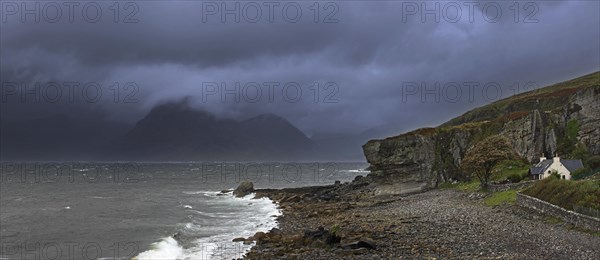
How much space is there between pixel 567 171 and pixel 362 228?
27.2 meters

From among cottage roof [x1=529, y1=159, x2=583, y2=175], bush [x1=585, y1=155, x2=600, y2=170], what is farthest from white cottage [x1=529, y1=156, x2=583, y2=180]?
bush [x1=585, y1=155, x2=600, y2=170]

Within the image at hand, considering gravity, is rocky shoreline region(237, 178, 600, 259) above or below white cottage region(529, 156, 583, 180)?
below

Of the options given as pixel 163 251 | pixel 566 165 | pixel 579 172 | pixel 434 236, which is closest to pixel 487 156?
pixel 566 165

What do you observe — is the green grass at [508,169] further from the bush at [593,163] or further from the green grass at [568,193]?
the green grass at [568,193]

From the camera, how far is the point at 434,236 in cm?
3319

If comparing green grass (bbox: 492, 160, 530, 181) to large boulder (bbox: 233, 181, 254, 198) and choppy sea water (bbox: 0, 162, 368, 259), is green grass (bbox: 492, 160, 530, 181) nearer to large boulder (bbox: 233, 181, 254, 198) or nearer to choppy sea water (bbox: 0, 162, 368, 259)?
choppy sea water (bbox: 0, 162, 368, 259)

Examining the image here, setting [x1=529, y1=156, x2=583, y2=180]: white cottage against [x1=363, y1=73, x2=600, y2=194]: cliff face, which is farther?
[x1=363, y1=73, x2=600, y2=194]: cliff face

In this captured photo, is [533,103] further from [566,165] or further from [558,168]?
[558,168]

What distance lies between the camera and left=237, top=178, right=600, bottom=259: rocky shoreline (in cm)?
2628

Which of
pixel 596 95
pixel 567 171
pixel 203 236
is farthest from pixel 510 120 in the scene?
pixel 203 236

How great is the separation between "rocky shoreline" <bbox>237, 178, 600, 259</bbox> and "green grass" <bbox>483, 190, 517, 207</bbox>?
118 cm

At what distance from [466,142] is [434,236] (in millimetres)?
51685

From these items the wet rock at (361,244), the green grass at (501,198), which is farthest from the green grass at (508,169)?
the wet rock at (361,244)

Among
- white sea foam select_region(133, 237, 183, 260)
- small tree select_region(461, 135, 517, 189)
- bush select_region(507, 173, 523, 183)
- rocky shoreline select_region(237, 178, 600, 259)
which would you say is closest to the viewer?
rocky shoreline select_region(237, 178, 600, 259)
